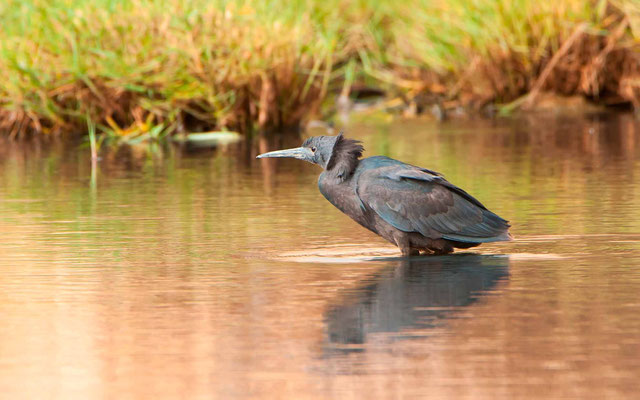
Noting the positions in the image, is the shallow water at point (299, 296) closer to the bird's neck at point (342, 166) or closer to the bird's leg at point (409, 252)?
the bird's leg at point (409, 252)

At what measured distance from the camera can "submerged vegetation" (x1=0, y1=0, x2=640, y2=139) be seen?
655 inches

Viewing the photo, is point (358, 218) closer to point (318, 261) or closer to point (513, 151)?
point (318, 261)

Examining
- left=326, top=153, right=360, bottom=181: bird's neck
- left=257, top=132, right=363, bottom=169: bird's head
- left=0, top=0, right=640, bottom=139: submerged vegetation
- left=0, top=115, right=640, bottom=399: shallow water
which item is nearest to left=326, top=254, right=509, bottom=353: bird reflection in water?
left=0, top=115, right=640, bottom=399: shallow water

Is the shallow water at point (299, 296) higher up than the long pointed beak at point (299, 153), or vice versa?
the long pointed beak at point (299, 153)

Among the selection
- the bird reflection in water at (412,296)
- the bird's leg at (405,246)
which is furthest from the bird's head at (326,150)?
the bird reflection in water at (412,296)

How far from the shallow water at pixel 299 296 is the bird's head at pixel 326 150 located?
1.80 ft

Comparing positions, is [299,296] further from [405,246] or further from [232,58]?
[232,58]

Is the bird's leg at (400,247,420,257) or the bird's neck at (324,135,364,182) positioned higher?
the bird's neck at (324,135,364,182)

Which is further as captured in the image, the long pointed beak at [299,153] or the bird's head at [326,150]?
the long pointed beak at [299,153]

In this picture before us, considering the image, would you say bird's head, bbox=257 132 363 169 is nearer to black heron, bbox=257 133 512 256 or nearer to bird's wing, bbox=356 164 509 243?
black heron, bbox=257 133 512 256

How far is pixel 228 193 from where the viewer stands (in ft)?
37.0

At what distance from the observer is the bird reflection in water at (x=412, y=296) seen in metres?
5.59

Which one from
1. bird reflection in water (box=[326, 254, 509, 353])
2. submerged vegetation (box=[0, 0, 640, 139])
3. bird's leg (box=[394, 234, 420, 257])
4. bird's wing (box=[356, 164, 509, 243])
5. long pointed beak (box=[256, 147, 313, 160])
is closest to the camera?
bird reflection in water (box=[326, 254, 509, 353])

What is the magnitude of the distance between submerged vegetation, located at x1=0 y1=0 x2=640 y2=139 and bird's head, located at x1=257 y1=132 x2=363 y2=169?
8679mm
